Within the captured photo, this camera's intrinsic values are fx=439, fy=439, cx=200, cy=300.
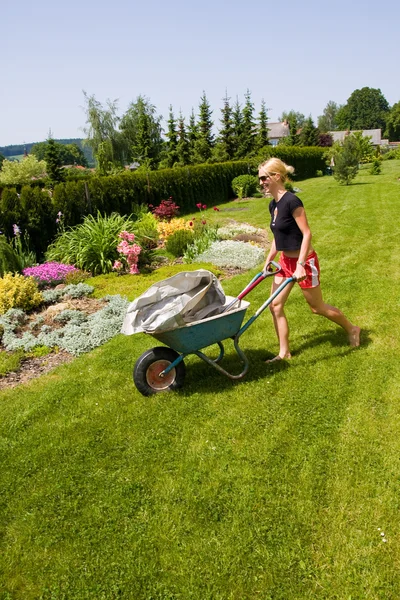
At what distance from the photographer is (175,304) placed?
11.5ft

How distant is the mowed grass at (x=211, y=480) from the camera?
221 cm

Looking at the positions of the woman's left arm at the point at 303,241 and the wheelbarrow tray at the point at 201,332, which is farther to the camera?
the woman's left arm at the point at 303,241

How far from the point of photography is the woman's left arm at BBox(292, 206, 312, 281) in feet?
11.7

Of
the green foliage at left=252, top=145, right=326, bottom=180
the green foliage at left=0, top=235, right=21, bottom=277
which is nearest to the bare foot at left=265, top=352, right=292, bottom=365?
the green foliage at left=0, top=235, right=21, bottom=277

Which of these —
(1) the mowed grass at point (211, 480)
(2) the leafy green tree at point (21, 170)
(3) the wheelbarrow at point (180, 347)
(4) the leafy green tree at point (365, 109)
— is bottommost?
(1) the mowed grass at point (211, 480)

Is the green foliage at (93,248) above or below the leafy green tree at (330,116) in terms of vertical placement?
below

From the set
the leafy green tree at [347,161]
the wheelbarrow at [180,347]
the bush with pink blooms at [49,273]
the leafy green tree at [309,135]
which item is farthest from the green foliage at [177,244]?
the leafy green tree at [309,135]

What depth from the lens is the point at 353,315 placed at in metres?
5.11

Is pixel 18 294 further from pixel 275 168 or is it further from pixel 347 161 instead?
pixel 347 161

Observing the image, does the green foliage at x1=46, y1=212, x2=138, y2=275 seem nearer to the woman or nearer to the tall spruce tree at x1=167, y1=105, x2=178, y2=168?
the woman

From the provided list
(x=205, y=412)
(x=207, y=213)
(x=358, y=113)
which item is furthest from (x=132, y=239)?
(x=358, y=113)

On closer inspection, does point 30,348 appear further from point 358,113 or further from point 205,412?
point 358,113

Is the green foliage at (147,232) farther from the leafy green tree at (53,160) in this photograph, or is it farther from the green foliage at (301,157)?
the leafy green tree at (53,160)

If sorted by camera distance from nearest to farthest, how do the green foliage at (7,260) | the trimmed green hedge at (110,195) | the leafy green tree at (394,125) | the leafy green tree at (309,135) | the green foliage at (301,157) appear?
the green foliage at (7,260) < the trimmed green hedge at (110,195) < the green foliage at (301,157) < the leafy green tree at (309,135) < the leafy green tree at (394,125)
